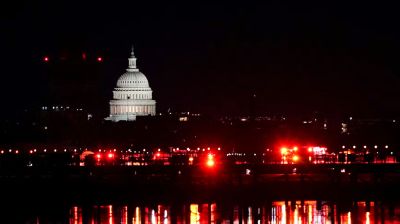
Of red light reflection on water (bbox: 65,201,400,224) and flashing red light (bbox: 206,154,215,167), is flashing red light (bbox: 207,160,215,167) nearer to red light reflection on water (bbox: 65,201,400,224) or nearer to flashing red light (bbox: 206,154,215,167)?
flashing red light (bbox: 206,154,215,167)

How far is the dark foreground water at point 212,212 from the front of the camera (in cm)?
8788

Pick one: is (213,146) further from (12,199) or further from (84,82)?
(12,199)

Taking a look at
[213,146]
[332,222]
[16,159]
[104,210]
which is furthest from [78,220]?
[213,146]

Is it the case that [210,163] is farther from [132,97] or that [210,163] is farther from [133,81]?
→ [133,81]

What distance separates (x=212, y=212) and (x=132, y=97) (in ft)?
346

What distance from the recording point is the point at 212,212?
9238 cm

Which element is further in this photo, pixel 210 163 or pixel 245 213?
pixel 210 163

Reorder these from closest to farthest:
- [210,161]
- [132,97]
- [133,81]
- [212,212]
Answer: [212,212] → [210,161] → [132,97] → [133,81]

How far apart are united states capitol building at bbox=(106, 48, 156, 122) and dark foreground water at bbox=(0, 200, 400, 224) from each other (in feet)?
316

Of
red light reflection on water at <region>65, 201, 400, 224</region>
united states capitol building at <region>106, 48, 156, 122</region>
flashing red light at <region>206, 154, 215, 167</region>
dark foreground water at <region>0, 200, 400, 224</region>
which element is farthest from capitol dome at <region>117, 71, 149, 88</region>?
red light reflection on water at <region>65, 201, 400, 224</region>

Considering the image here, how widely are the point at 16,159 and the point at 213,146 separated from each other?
30581 mm

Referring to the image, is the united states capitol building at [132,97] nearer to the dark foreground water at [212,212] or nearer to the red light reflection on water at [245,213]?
the dark foreground water at [212,212]

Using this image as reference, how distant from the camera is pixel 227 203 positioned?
97.8 m

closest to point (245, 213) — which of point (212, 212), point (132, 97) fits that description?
point (212, 212)
